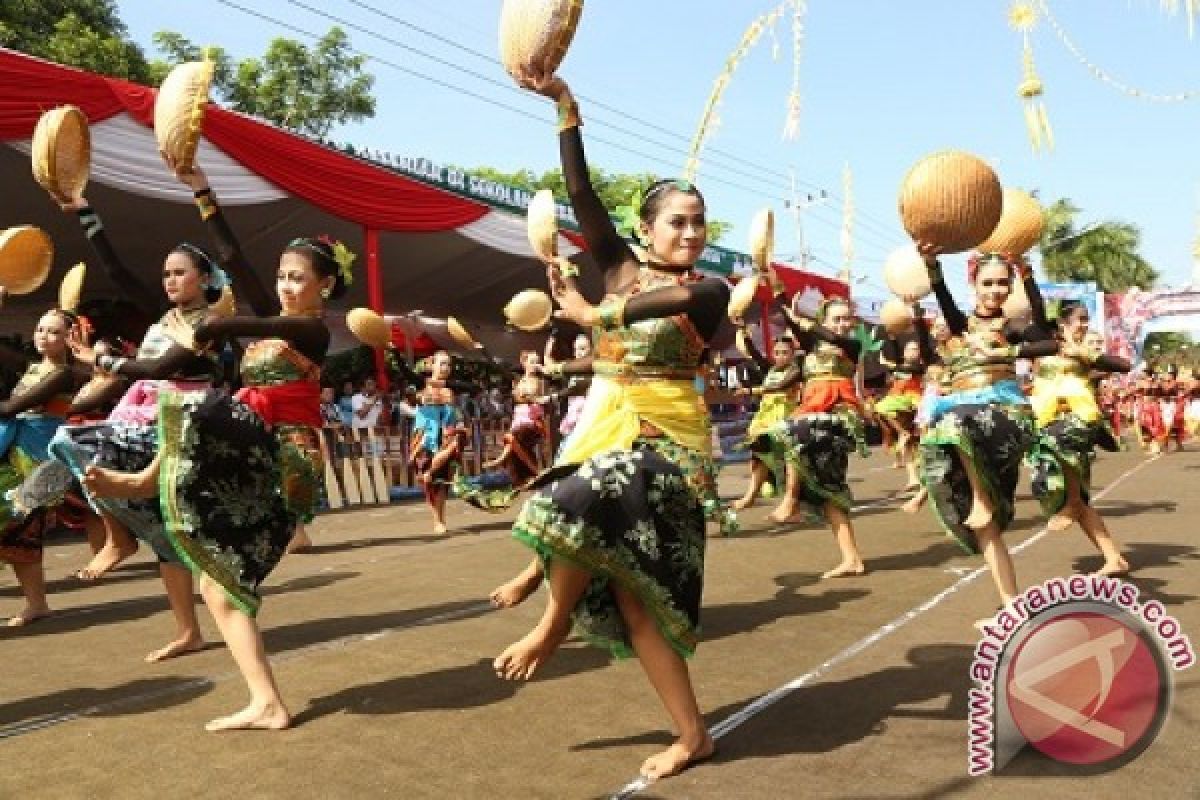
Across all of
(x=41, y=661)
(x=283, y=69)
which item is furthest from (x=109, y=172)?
(x=283, y=69)

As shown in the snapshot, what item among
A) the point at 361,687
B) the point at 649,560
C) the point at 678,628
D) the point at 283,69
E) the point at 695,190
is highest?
the point at 283,69

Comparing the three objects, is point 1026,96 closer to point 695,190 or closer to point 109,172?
point 695,190

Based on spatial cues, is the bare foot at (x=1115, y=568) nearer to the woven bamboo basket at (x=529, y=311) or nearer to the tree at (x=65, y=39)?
the woven bamboo basket at (x=529, y=311)

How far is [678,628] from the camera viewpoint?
293cm

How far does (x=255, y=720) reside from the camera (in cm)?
337

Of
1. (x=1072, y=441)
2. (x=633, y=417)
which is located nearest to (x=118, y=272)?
(x=633, y=417)

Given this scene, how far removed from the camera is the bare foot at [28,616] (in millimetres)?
5492

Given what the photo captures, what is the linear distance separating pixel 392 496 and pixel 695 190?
10.7 meters

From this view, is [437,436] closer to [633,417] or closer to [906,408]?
[906,408]

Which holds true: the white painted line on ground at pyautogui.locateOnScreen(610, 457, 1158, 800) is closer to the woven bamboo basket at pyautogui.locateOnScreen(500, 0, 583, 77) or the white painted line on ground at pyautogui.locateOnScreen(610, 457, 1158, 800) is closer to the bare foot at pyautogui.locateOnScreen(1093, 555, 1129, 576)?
the bare foot at pyautogui.locateOnScreen(1093, 555, 1129, 576)

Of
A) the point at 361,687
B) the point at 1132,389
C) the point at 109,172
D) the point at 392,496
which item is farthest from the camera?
the point at 1132,389

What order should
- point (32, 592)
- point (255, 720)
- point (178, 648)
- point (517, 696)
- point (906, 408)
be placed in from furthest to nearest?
1. point (906, 408)
2. point (32, 592)
3. point (178, 648)
4. point (517, 696)
5. point (255, 720)

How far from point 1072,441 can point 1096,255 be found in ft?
137

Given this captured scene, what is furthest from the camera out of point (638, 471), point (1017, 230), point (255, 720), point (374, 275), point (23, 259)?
point (374, 275)
